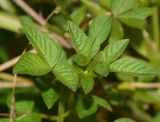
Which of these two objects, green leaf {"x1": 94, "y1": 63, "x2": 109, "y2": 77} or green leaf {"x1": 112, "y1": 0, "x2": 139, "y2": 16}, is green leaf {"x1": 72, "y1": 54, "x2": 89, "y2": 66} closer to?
green leaf {"x1": 94, "y1": 63, "x2": 109, "y2": 77}

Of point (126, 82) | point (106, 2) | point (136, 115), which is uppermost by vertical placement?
point (106, 2)

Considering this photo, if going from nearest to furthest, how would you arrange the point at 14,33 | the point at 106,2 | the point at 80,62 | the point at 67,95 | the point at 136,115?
the point at 80,62
the point at 67,95
the point at 106,2
the point at 136,115
the point at 14,33

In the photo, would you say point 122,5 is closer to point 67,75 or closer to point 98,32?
point 98,32

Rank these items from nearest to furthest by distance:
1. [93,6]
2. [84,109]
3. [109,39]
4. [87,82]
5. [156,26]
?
[87,82], [84,109], [109,39], [93,6], [156,26]

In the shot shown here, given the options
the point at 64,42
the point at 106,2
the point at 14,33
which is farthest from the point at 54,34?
the point at 14,33

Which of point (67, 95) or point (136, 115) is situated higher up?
point (67, 95)

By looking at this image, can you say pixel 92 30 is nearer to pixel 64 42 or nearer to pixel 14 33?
pixel 64 42

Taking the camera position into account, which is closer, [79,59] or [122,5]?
[79,59]

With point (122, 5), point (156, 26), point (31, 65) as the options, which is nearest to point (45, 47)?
point (31, 65)
